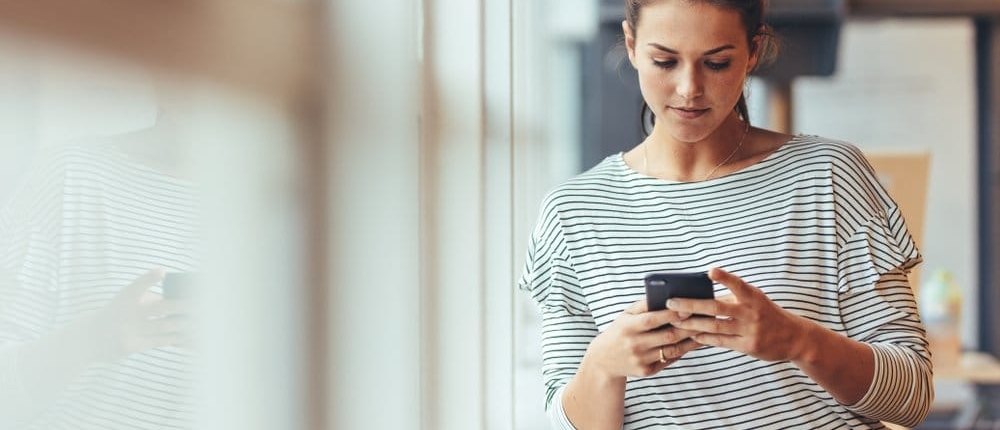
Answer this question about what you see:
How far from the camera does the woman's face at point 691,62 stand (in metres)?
1.09

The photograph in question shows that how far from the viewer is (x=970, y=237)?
3.85 meters

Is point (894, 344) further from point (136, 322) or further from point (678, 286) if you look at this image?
point (136, 322)

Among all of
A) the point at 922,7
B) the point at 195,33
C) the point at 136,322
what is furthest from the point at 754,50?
the point at 922,7

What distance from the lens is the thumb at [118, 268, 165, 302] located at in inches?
27.2

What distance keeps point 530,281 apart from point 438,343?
285mm

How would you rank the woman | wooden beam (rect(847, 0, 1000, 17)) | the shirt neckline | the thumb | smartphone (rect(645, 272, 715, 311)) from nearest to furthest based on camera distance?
the thumb < smartphone (rect(645, 272, 715, 311)) < the woman < the shirt neckline < wooden beam (rect(847, 0, 1000, 17))

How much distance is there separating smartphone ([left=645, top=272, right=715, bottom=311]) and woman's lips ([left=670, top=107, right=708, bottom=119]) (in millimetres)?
225

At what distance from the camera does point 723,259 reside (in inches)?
45.1

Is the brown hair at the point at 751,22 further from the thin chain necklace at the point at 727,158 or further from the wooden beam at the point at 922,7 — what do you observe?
the wooden beam at the point at 922,7

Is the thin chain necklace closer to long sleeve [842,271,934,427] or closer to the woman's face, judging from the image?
the woman's face

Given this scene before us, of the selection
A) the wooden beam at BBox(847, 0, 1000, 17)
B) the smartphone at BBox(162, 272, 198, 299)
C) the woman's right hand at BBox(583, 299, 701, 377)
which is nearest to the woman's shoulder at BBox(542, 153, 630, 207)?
the woman's right hand at BBox(583, 299, 701, 377)

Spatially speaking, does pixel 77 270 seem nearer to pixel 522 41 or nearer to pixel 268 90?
pixel 268 90

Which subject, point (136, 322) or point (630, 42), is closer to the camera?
point (136, 322)

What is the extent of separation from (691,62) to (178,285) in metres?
0.60
